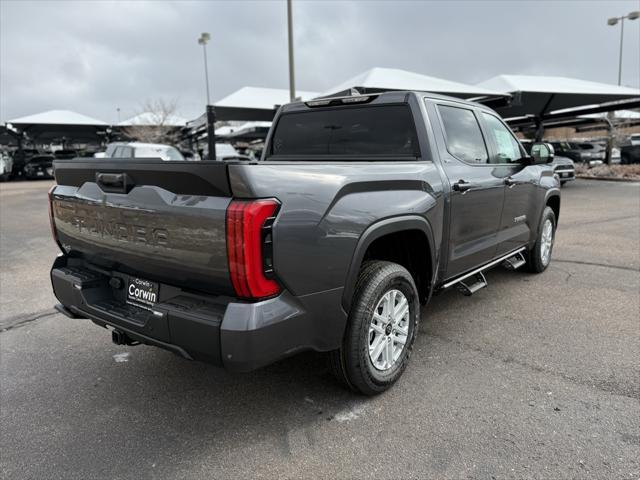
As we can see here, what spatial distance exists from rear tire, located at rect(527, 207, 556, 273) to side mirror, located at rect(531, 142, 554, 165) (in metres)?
0.68

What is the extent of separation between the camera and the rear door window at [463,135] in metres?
3.86

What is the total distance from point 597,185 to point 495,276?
46.8ft

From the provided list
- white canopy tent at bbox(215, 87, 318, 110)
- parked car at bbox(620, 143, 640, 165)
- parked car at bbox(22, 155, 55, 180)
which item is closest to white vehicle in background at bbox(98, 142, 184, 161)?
white canopy tent at bbox(215, 87, 318, 110)

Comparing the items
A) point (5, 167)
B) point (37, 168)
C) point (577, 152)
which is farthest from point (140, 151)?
point (577, 152)

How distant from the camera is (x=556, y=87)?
16156mm

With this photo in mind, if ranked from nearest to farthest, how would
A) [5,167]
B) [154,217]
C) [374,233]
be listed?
[154,217], [374,233], [5,167]

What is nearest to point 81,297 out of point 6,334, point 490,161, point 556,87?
point 6,334

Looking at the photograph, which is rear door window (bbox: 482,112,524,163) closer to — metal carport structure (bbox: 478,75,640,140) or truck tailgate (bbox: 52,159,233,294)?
truck tailgate (bbox: 52,159,233,294)

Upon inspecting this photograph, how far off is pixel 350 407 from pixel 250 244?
4.41 ft

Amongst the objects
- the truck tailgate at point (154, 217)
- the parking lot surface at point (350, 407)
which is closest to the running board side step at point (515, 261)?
the parking lot surface at point (350, 407)

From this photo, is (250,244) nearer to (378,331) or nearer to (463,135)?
(378,331)

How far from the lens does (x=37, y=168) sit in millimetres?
26469

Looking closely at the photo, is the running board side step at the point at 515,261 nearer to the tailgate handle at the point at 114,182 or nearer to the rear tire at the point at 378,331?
the rear tire at the point at 378,331

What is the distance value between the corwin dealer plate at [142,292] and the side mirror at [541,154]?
394 centimetres
